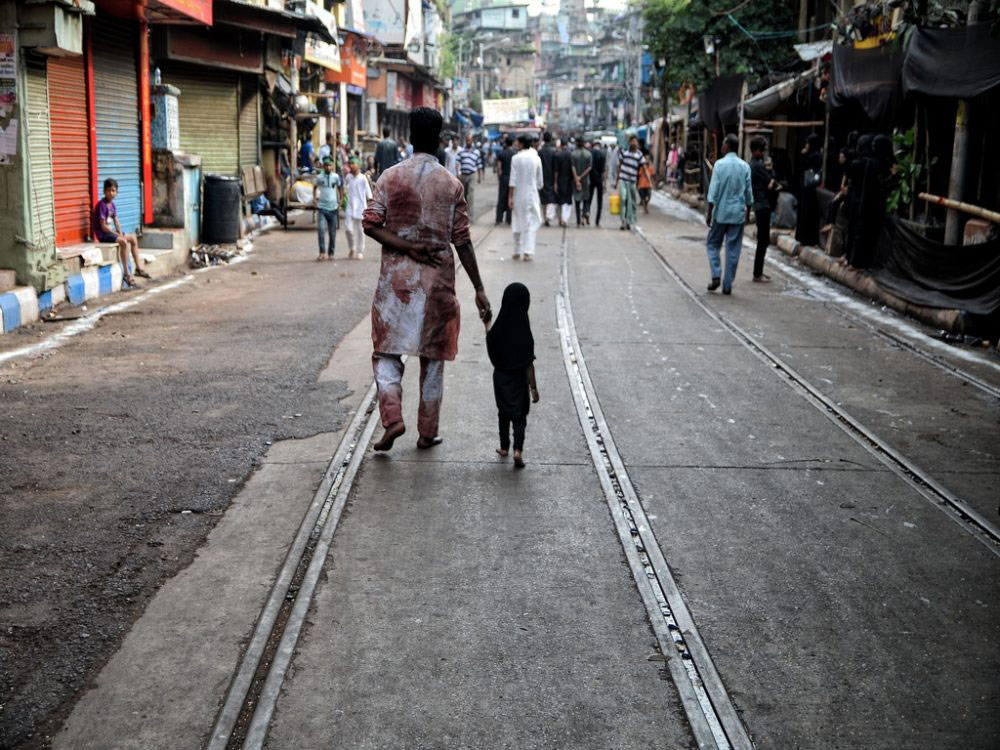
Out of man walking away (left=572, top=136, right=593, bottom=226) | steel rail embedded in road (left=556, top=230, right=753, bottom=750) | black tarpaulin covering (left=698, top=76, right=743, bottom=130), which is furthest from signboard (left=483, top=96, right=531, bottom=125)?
steel rail embedded in road (left=556, top=230, right=753, bottom=750)

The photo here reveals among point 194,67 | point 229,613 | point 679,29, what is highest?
point 679,29

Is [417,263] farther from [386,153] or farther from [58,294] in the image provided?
[386,153]

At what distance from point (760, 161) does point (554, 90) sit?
401 ft

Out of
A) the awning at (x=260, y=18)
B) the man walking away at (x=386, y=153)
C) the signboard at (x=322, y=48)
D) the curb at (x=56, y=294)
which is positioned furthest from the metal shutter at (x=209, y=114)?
the curb at (x=56, y=294)

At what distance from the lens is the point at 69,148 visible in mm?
14375

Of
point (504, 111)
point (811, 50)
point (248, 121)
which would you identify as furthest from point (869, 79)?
point (504, 111)

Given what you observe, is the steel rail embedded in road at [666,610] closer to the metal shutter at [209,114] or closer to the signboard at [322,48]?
the metal shutter at [209,114]

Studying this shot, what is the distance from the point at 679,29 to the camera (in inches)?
1241

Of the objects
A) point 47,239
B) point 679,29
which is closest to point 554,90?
point 679,29

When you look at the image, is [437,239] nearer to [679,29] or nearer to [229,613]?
[229,613]

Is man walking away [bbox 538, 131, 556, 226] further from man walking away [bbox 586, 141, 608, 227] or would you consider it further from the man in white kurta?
the man in white kurta

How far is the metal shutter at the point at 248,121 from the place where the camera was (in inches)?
901

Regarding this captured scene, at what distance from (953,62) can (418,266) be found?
26.7ft

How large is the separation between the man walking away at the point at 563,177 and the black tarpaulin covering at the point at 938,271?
1004 cm
